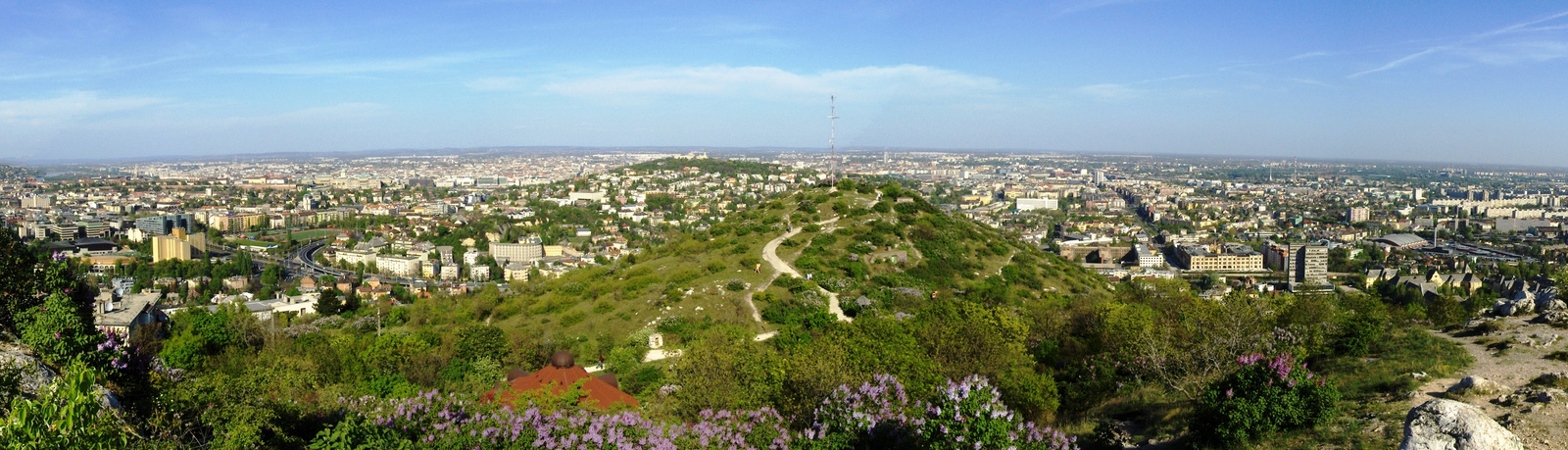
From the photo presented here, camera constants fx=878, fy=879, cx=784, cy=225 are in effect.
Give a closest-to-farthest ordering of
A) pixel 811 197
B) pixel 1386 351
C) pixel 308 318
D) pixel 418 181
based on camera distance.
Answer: pixel 1386 351, pixel 308 318, pixel 811 197, pixel 418 181

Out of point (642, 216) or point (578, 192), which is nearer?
point (642, 216)

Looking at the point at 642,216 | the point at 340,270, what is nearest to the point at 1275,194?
the point at 642,216

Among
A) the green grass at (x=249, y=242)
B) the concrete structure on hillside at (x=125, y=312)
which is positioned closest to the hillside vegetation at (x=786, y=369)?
the concrete structure on hillside at (x=125, y=312)

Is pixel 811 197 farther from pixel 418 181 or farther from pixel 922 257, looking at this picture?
pixel 418 181

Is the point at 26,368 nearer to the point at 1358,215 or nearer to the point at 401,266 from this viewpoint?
the point at 401,266

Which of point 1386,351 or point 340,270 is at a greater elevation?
point 1386,351

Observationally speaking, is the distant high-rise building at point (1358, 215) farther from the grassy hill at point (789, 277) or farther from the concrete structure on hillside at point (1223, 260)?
the grassy hill at point (789, 277)

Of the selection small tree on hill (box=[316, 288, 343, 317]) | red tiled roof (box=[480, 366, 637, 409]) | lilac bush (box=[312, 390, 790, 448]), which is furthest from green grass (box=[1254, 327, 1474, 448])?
small tree on hill (box=[316, 288, 343, 317])
